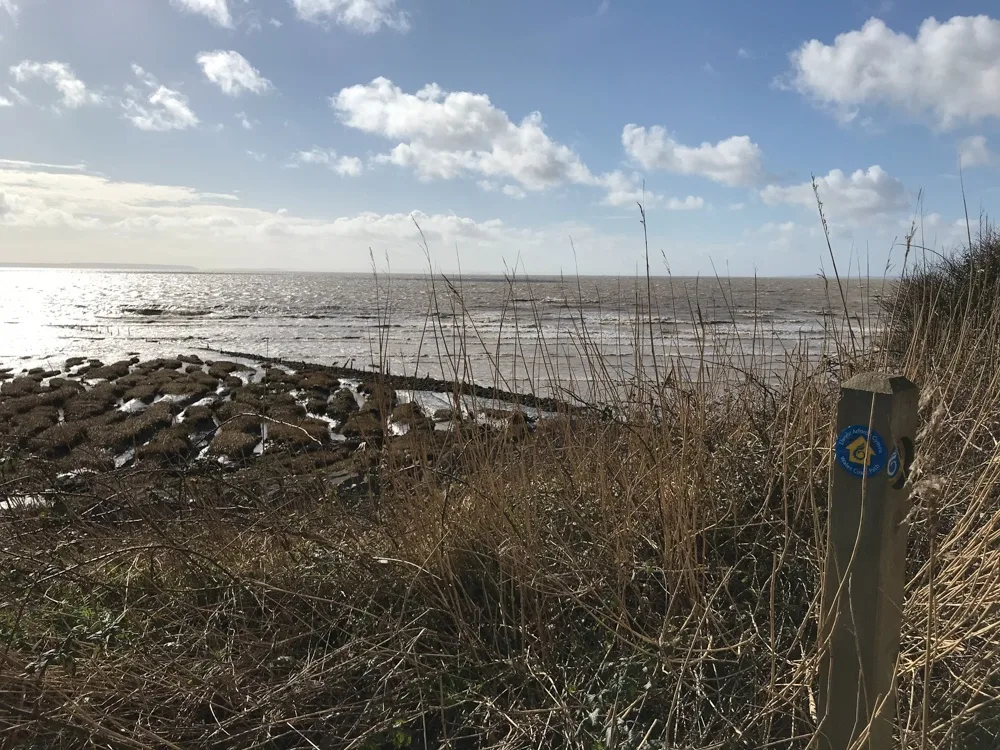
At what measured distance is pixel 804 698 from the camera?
1985 millimetres

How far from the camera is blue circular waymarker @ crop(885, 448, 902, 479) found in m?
A: 1.30

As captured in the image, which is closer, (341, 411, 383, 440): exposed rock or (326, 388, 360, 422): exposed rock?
(341, 411, 383, 440): exposed rock

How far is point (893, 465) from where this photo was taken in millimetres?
1304

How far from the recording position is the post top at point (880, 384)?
127 cm

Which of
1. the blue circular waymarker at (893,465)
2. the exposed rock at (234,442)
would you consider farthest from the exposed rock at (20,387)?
the blue circular waymarker at (893,465)

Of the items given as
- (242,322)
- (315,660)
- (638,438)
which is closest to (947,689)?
(638,438)

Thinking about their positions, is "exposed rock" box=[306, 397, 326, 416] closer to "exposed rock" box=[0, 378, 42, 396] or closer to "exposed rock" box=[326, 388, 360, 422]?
"exposed rock" box=[326, 388, 360, 422]

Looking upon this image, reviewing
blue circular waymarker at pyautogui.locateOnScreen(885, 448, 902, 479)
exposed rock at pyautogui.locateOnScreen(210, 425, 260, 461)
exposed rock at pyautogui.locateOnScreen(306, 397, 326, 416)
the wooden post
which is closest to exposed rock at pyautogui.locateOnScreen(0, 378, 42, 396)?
exposed rock at pyautogui.locateOnScreen(306, 397, 326, 416)

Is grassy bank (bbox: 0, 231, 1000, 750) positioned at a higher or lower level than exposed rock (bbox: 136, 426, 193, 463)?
higher

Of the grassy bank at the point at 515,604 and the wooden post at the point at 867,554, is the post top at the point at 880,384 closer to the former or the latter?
the wooden post at the point at 867,554

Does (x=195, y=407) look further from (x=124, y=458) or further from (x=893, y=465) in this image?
(x=893, y=465)

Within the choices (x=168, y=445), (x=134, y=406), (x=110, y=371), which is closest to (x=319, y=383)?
(x=134, y=406)

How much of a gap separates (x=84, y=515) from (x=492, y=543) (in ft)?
6.96

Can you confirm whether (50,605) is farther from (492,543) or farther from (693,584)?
(693,584)
